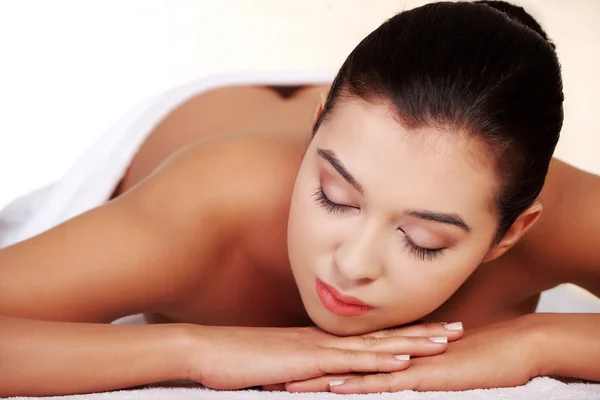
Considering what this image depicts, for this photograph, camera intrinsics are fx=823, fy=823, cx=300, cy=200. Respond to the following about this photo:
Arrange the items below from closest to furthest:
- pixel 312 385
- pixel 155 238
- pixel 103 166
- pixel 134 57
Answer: pixel 312 385, pixel 155 238, pixel 103 166, pixel 134 57

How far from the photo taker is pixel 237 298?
1.34m

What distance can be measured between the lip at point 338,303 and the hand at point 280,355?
6 centimetres

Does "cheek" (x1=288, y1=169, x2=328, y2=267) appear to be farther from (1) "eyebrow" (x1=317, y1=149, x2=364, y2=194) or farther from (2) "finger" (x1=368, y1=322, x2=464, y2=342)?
(2) "finger" (x1=368, y1=322, x2=464, y2=342)

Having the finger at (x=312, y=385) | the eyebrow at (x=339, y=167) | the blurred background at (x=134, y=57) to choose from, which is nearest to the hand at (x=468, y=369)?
the finger at (x=312, y=385)

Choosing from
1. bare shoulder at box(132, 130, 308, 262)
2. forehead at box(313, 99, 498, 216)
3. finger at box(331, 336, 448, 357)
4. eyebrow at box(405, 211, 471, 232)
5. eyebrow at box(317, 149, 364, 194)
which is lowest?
finger at box(331, 336, 448, 357)

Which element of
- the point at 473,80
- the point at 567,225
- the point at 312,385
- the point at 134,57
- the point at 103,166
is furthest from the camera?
the point at 134,57

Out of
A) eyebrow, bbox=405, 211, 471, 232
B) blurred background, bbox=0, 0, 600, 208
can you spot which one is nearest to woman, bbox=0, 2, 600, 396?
eyebrow, bbox=405, 211, 471, 232

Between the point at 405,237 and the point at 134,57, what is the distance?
1.46 meters

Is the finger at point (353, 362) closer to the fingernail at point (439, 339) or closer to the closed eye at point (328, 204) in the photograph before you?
the fingernail at point (439, 339)

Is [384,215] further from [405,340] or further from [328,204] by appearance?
[405,340]

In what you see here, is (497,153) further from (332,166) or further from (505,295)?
(505,295)

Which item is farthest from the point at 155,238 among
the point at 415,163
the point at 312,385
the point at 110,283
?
the point at 415,163

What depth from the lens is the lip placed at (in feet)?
3.34

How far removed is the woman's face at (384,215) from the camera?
0.95m
